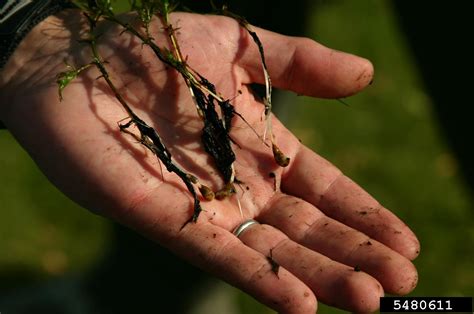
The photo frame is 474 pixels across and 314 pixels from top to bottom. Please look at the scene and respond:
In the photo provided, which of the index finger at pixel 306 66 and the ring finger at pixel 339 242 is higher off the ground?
the index finger at pixel 306 66

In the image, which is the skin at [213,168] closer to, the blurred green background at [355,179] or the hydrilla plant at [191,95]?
the hydrilla plant at [191,95]

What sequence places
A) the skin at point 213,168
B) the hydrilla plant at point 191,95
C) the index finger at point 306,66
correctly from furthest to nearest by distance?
the index finger at point 306,66
the hydrilla plant at point 191,95
the skin at point 213,168

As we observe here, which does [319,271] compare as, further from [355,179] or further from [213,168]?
[355,179]

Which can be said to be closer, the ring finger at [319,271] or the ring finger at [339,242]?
the ring finger at [319,271]

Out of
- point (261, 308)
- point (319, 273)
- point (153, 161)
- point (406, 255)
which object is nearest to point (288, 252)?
point (319, 273)

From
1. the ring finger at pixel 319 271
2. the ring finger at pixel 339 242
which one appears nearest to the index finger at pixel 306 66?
the ring finger at pixel 339 242

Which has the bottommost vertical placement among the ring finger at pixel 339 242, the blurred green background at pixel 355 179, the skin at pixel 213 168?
the blurred green background at pixel 355 179

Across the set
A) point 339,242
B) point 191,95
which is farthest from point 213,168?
point 339,242
